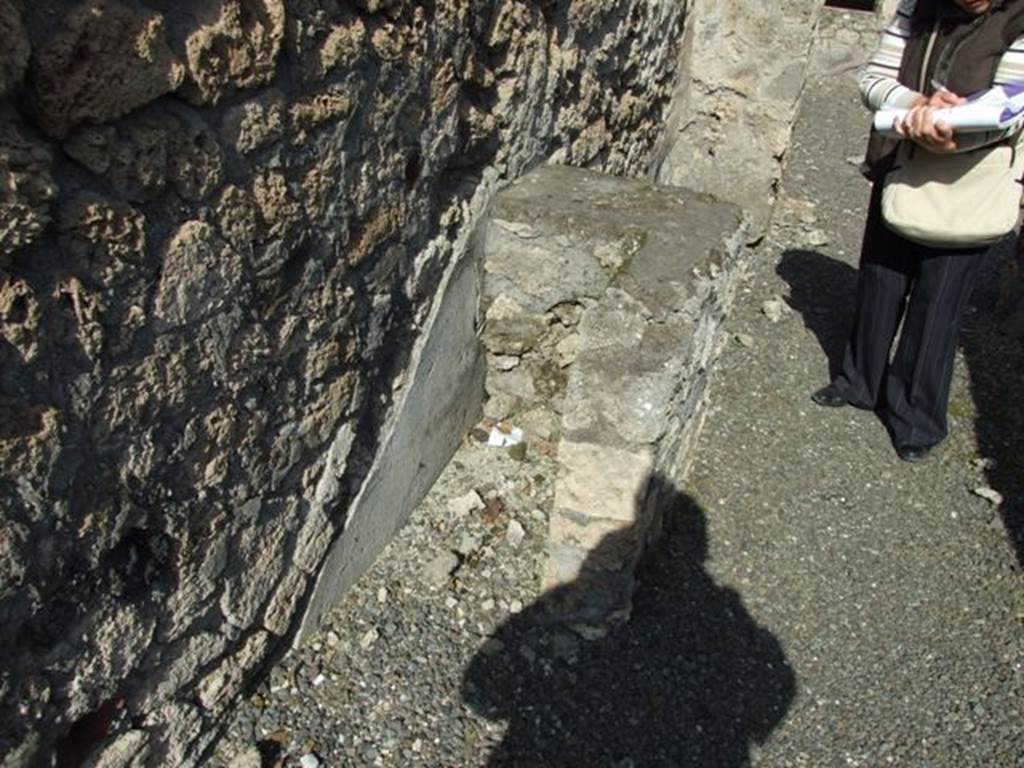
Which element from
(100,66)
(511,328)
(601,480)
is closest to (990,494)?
(601,480)

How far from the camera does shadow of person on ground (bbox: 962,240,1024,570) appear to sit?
10.8 ft

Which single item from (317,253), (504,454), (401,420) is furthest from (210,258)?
(504,454)

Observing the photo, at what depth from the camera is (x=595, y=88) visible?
3387 mm

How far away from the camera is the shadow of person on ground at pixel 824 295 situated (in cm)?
409

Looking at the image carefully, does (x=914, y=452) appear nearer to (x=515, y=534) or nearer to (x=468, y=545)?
(x=515, y=534)

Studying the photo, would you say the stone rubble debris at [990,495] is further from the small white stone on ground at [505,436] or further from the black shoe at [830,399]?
the small white stone on ground at [505,436]

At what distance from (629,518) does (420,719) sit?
74cm

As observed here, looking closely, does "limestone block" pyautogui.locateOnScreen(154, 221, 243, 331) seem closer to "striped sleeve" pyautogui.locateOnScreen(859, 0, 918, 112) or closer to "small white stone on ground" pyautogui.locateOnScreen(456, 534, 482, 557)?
"small white stone on ground" pyautogui.locateOnScreen(456, 534, 482, 557)

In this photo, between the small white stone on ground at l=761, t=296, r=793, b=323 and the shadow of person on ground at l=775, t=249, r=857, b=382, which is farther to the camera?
the small white stone on ground at l=761, t=296, r=793, b=323

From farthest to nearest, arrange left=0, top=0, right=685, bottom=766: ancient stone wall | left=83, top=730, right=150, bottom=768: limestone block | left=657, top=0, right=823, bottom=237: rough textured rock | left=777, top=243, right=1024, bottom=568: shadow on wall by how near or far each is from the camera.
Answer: left=657, top=0, right=823, bottom=237: rough textured rock → left=777, top=243, right=1024, bottom=568: shadow on wall → left=83, top=730, right=150, bottom=768: limestone block → left=0, top=0, right=685, bottom=766: ancient stone wall

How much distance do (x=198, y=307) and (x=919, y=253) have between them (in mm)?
2614

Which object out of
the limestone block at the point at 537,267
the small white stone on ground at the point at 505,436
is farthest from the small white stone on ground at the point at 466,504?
the limestone block at the point at 537,267

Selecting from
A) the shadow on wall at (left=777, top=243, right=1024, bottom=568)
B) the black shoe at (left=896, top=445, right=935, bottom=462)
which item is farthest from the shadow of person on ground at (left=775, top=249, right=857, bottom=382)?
the black shoe at (left=896, top=445, right=935, bottom=462)

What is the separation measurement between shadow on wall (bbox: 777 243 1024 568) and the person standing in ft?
0.91
